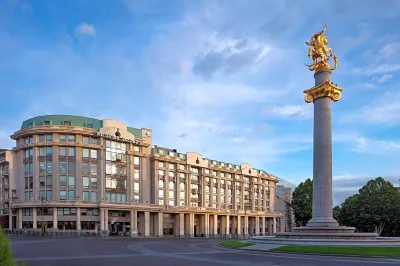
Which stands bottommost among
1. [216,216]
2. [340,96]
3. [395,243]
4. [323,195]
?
[216,216]

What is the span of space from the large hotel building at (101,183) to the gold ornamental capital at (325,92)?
6137cm

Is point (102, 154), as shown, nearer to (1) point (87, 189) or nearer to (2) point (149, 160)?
(1) point (87, 189)

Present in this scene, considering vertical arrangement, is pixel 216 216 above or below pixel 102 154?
Result: below

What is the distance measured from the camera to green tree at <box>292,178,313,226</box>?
12131 cm

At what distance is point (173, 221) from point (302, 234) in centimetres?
7783

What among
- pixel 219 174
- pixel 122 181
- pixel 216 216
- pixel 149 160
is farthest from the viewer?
pixel 219 174

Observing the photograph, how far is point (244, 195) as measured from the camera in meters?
146

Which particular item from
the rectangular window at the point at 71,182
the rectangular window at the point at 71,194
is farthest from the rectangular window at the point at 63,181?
the rectangular window at the point at 71,194

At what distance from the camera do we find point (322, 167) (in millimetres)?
47938

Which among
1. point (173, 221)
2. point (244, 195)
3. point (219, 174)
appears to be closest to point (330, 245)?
point (173, 221)

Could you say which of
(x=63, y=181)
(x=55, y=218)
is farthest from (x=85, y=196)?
(x=55, y=218)

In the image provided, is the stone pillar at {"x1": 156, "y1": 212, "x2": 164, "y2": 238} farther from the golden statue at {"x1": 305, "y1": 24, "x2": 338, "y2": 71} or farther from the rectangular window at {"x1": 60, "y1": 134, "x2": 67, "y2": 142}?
the golden statue at {"x1": 305, "y1": 24, "x2": 338, "y2": 71}

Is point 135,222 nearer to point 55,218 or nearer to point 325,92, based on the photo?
point 55,218

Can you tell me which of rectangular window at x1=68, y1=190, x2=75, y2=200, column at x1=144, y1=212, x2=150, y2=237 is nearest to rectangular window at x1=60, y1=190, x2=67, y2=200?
rectangular window at x1=68, y1=190, x2=75, y2=200
